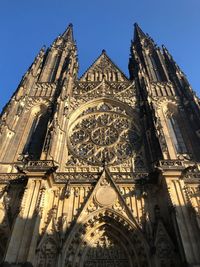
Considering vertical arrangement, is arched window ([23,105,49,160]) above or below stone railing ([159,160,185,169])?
above

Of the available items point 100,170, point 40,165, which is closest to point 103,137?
point 100,170

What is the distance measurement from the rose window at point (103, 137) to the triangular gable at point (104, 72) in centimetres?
439

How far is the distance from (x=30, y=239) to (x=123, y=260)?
3.38 meters

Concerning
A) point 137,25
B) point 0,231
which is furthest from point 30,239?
point 137,25

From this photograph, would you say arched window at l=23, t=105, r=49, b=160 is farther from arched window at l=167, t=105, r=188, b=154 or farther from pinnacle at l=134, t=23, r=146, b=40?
pinnacle at l=134, t=23, r=146, b=40

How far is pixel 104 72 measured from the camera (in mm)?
20969

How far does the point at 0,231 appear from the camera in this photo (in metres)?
10.2

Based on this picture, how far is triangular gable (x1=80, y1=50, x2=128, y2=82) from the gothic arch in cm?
1170

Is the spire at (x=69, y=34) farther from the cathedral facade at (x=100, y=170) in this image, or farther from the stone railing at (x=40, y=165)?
the stone railing at (x=40, y=165)

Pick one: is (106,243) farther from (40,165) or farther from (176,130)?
(176,130)

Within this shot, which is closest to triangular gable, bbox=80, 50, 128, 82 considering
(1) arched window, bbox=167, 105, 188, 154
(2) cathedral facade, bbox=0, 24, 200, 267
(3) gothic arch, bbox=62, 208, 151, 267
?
(2) cathedral facade, bbox=0, 24, 200, 267

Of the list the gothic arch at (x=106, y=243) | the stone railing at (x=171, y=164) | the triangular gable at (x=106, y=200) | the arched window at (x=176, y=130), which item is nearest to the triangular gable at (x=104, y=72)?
the arched window at (x=176, y=130)

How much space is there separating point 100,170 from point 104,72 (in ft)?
33.5

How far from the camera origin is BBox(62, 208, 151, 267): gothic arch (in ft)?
31.6
